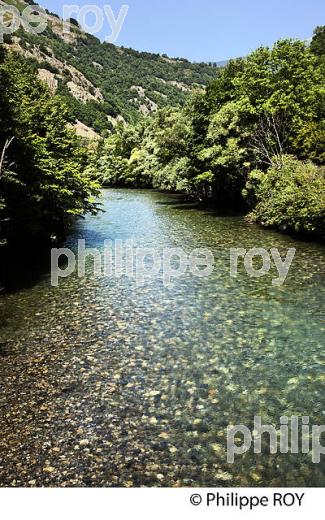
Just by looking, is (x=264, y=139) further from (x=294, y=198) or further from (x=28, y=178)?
(x=28, y=178)

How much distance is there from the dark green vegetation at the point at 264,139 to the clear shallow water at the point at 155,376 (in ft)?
27.7

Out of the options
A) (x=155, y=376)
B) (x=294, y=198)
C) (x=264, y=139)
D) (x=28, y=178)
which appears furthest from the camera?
(x=264, y=139)

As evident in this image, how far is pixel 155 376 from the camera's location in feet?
33.5

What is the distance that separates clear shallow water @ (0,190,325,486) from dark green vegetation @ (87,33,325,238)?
8449 millimetres

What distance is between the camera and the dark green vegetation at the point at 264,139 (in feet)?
86.5

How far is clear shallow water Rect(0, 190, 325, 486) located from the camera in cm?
713

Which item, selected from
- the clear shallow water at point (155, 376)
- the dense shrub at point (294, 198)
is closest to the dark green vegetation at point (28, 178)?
the clear shallow water at point (155, 376)

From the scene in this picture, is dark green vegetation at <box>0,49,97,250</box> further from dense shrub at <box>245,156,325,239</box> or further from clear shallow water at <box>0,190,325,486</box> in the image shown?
dense shrub at <box>245,156,325,239</box>

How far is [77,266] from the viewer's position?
21.0m

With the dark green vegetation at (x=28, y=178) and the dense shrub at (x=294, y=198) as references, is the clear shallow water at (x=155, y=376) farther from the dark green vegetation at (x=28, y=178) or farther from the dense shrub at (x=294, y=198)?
the dense shrub at (x=294, y=198)

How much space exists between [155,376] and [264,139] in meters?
29.6

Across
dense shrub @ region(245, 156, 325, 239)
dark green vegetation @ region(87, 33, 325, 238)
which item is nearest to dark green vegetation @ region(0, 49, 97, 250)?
dense shrub @ region(245, 156, 325, 239)

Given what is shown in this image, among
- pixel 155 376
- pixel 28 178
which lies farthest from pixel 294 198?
pixel 155 376
